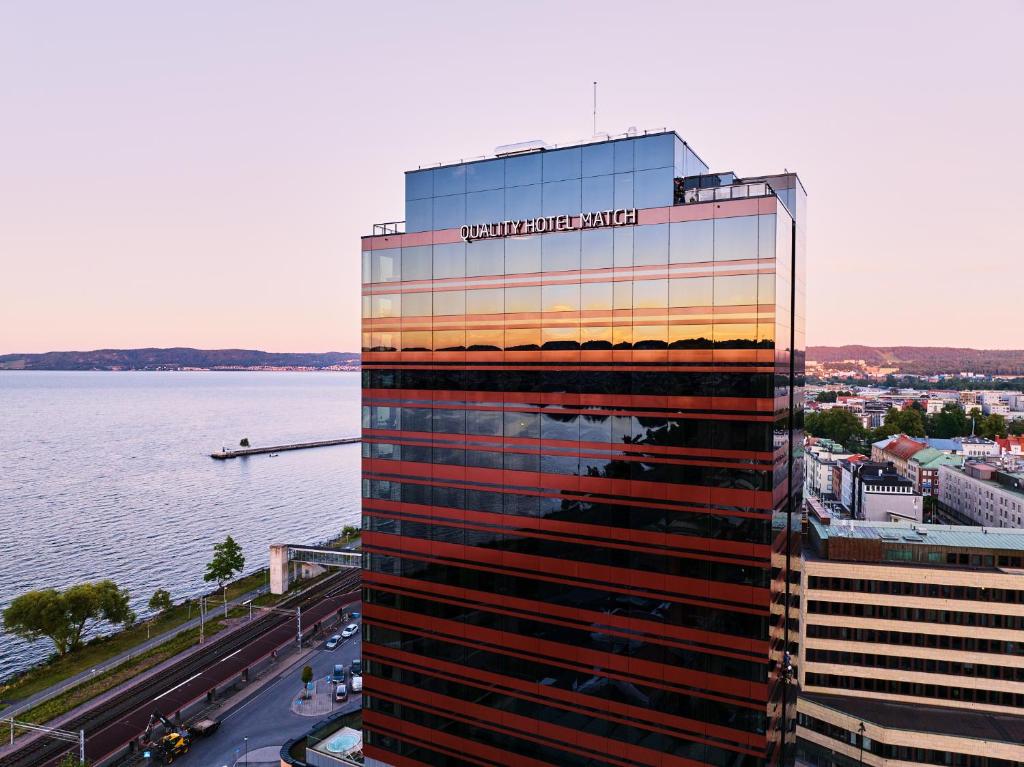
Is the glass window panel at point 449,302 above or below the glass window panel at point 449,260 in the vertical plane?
below

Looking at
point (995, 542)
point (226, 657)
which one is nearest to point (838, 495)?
point (995, 542)

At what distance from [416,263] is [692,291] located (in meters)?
21.5

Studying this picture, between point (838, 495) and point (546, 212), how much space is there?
139 meters

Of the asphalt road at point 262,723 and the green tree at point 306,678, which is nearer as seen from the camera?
the asphalt road at point 262,723

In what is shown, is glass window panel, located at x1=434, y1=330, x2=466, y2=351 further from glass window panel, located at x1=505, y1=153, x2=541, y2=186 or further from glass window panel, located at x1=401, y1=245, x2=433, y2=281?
glass window panel, located at x1=505, y1=153, x2=541, y2=186

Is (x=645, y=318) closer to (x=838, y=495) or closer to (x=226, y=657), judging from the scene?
(x=226, y=657)

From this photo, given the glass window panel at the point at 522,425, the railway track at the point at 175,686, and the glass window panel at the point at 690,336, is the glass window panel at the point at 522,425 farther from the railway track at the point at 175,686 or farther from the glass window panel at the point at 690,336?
the railway track at the point at 175,686

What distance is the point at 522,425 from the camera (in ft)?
151

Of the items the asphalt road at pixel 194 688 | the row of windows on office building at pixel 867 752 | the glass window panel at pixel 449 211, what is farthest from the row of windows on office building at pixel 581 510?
the asphalt road at pixel 194 688

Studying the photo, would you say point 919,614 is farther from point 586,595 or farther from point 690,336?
point 690,336

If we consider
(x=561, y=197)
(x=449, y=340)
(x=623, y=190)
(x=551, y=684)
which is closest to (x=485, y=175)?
(x=561, y=197)

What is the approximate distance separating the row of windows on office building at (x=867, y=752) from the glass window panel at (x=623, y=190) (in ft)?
192

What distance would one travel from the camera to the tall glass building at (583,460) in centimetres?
3966

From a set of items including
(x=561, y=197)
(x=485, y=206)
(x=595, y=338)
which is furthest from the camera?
(x=485, y=206)
